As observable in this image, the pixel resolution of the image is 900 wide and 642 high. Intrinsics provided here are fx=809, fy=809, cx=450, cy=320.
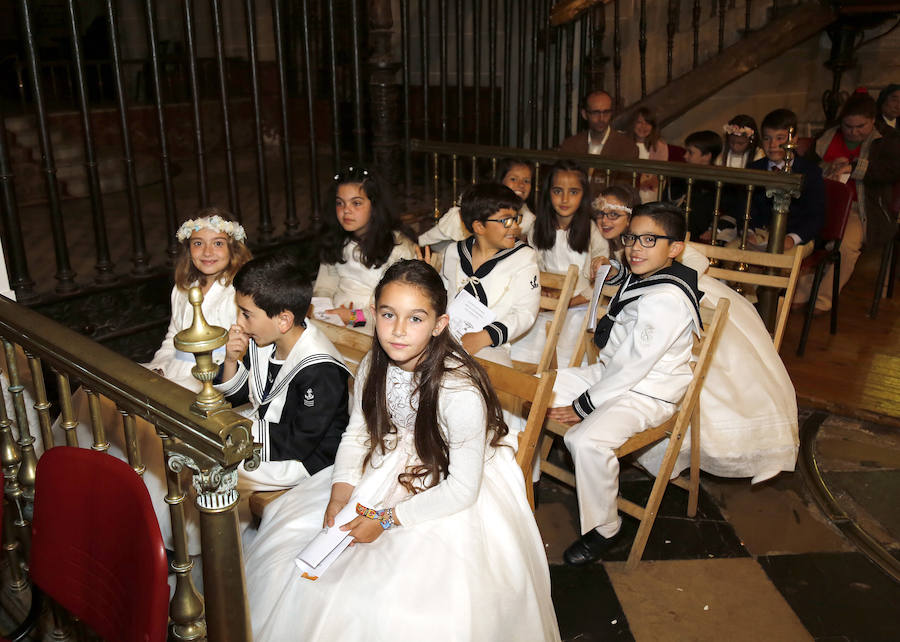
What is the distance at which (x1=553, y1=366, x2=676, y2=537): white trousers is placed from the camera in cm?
265

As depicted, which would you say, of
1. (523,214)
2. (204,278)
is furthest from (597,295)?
(204,278)

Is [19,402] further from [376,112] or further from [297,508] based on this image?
[376,112]

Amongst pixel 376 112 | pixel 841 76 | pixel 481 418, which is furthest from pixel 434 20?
pixel 481 418

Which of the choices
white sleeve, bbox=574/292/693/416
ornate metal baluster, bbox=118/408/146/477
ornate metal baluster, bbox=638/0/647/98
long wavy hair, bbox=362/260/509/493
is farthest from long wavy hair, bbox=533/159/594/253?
ornate metal baluster, bbox=638/0/647/98

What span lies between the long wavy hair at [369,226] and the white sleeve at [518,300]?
627 millimetres

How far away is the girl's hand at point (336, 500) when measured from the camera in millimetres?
2025

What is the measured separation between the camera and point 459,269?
333 cm

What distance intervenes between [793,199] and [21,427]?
13.0ft

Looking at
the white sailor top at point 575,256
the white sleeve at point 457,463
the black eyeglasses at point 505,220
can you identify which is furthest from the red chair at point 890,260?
the white sleeve at point 457,463

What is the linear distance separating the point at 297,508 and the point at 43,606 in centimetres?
72

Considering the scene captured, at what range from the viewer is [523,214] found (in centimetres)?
405

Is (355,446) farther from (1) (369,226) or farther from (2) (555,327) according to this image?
(1) (369,226)

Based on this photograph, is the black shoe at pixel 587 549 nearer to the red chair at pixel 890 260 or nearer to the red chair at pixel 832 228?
the red chair at pixel 832 228

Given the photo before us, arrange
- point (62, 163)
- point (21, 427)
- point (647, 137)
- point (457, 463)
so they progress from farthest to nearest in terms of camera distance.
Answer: point (62, 163) → point (647, 137) → point (21, 427) → point (457, 463)
